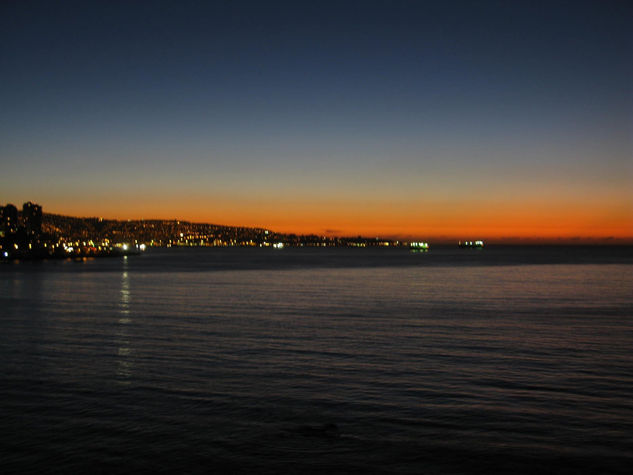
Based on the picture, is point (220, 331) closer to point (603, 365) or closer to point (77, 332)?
point (77, 332)

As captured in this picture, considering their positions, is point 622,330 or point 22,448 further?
point 622,330

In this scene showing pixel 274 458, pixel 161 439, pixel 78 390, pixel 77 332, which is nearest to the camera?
pixel 274 458

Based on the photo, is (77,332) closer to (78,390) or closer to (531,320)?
(78,390)

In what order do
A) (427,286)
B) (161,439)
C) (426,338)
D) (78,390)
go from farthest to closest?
(427,286) → (426,338) → (78,390) → (161,439)

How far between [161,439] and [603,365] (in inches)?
639

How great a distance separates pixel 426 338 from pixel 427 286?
36.9 metres

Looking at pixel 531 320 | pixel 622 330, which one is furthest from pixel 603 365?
pixel 531 320

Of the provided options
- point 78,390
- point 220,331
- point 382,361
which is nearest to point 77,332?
point 220,331

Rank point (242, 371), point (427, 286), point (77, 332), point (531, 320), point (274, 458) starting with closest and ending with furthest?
point (274, 458), point (242, 371), point (77, 332), point (531, 320), point (427, 286)

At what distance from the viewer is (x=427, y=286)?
63.8 meters

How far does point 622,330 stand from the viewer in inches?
1168

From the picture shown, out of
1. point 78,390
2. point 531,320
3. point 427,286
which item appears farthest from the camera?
point 427,286

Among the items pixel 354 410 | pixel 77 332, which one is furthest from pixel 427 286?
pixel 354 410

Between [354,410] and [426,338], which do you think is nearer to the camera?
[354,410]
